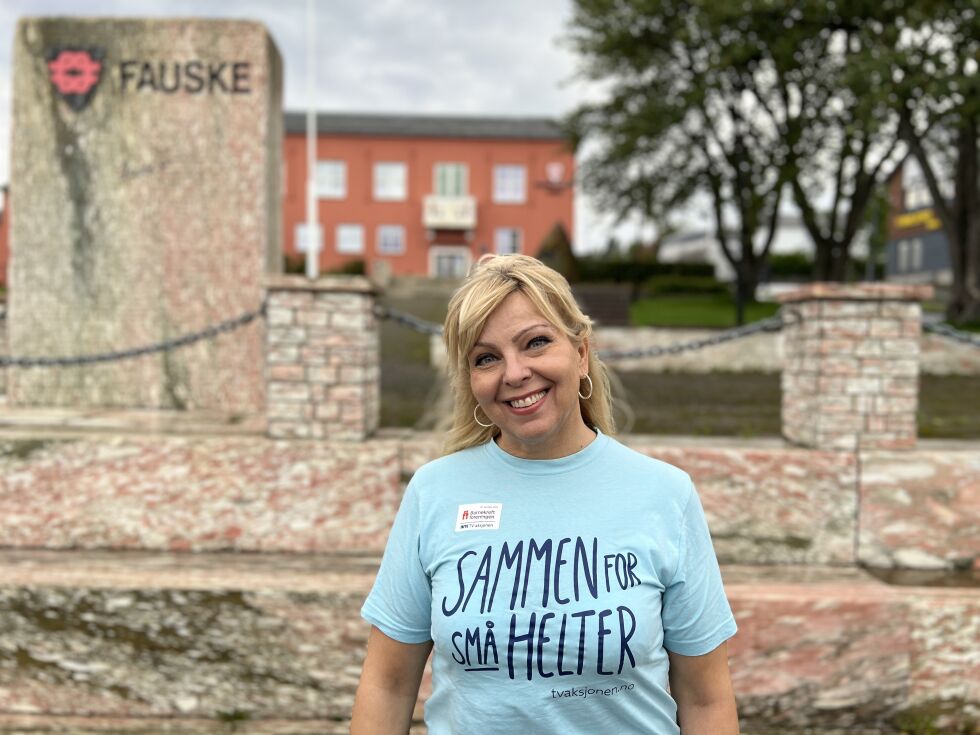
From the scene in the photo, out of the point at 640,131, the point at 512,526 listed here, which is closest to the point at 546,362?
the point at 512,526

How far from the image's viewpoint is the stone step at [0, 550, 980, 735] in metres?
4.35

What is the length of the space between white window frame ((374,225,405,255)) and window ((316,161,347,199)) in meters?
2.25

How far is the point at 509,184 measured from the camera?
37.1m

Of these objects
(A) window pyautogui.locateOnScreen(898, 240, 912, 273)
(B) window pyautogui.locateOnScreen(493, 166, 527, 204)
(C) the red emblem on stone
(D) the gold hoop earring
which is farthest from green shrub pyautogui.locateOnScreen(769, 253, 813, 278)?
(D) the gold hoop earring

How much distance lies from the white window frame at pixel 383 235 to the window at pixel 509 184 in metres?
4.40

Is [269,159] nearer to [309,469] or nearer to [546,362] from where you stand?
[309,469]

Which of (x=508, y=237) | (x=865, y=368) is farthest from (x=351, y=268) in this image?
(x=865, y=368)

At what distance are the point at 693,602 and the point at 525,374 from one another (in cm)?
63

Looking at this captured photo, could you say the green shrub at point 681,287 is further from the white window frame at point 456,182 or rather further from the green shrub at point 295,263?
the green shrub at point 295,263

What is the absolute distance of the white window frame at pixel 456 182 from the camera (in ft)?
121

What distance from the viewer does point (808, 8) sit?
17.4 metres

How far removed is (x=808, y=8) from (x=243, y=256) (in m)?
15.0

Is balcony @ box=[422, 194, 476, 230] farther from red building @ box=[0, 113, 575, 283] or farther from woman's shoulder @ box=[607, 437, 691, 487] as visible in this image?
woman's shoulder @ box=[607, 437, 691, 487]

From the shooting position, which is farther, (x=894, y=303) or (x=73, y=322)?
(x=73, y=322)
